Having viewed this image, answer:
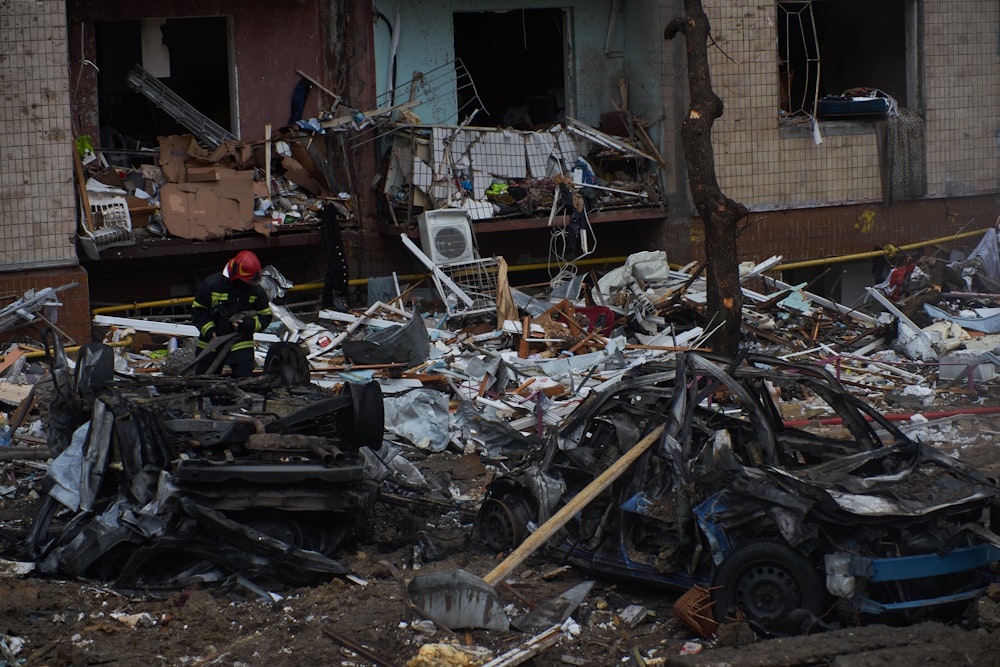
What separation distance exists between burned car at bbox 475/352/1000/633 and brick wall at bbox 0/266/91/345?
25.0 ft

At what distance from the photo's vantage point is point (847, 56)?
66.9 ft

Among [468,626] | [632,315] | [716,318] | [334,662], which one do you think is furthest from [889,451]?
[632,315]

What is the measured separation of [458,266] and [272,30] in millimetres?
4120

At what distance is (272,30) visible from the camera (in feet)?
52.1

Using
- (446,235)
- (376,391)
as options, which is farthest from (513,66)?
(376,391)

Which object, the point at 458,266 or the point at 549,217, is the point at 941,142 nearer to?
the point at 549,217

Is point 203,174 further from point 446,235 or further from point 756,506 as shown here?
point 756,506

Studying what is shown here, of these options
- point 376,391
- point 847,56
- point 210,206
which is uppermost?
point 847,56

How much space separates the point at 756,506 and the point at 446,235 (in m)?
9.73

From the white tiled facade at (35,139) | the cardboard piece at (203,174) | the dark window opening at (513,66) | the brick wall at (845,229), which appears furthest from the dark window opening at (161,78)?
the brick wall at (845,229)

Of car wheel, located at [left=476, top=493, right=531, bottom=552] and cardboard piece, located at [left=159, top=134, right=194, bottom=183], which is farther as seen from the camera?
cardboard piece, located at [left=159, top=134, right=194, bottom=183]

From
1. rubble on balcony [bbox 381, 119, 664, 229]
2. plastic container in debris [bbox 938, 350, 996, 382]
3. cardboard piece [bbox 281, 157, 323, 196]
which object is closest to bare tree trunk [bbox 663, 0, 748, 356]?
plastic container in debris [bbox 938, 350, 996, 382]

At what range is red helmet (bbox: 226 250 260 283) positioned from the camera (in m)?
10.5

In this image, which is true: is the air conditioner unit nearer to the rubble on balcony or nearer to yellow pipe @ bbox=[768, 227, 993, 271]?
the rubble on balcony
